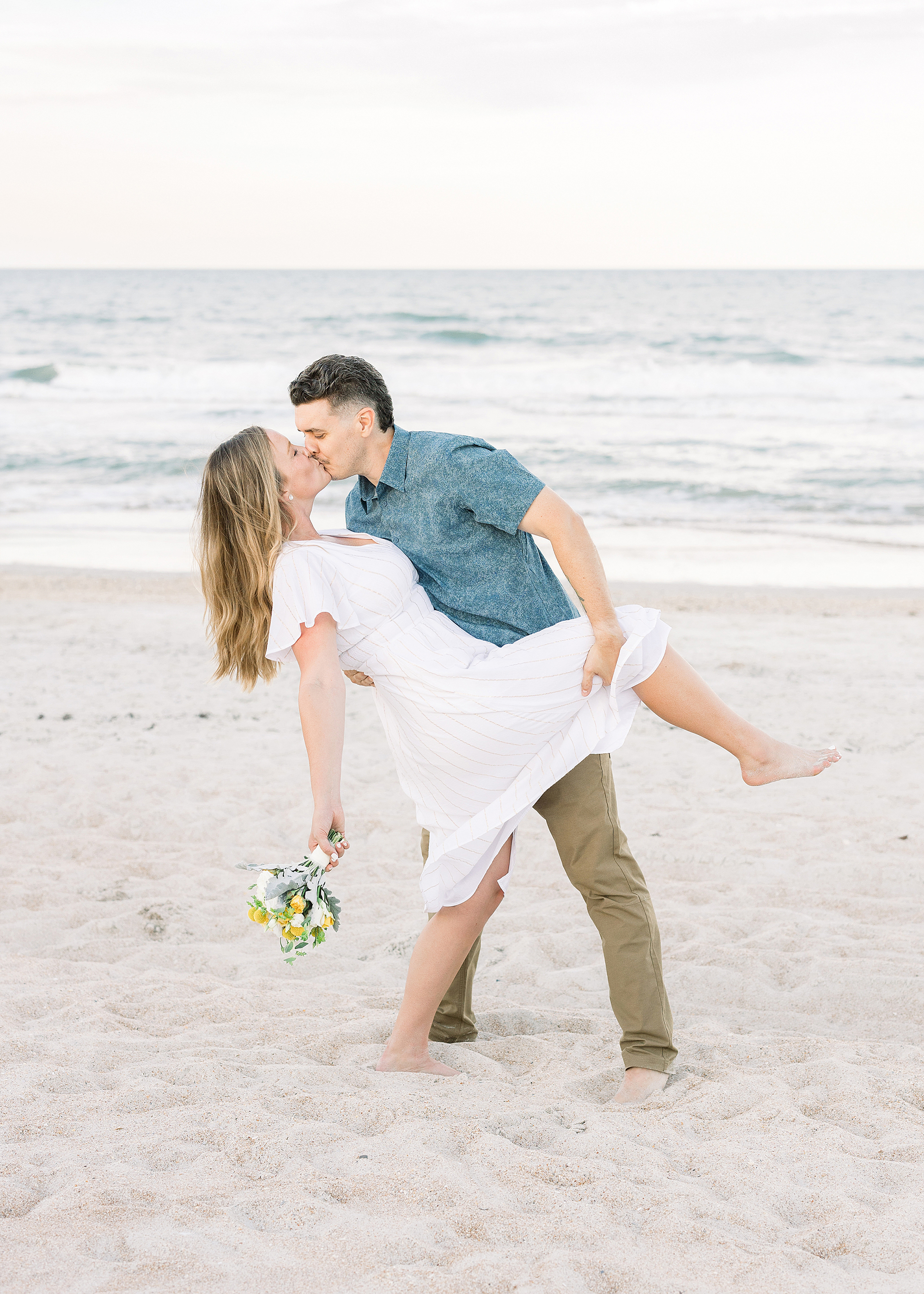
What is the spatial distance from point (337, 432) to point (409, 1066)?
5.46ft

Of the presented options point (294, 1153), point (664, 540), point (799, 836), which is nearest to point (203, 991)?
point (294, 1153)

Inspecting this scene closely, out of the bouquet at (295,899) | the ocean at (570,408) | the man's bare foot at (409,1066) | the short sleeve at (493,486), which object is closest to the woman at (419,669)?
the bouquet at (295,899)

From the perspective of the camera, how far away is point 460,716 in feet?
8.54

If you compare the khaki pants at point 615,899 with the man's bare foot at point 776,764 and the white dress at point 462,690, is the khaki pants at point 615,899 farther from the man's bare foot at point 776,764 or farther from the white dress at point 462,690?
the man's bare foot at point 776,764

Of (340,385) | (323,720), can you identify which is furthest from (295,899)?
(340,385)

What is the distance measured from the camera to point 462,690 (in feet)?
8.51

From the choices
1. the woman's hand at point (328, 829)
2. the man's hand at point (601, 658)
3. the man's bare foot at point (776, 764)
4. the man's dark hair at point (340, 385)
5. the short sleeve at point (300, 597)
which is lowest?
the woman's hand at point (328, 829)

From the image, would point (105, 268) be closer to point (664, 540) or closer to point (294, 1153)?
point (664, 540)

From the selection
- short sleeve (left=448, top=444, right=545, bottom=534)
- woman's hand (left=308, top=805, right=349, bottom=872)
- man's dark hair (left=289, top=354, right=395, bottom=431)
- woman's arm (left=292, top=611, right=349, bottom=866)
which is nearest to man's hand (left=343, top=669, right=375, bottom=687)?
woman's arm (left=292, top=611, right=349, bottom=866)

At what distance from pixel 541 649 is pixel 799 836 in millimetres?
2652

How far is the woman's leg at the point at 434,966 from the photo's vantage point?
2807 mm

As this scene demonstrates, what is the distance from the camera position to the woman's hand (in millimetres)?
2498

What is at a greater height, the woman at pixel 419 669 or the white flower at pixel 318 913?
the woman at pixel 419 669

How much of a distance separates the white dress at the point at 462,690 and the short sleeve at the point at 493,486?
0.27 meters
